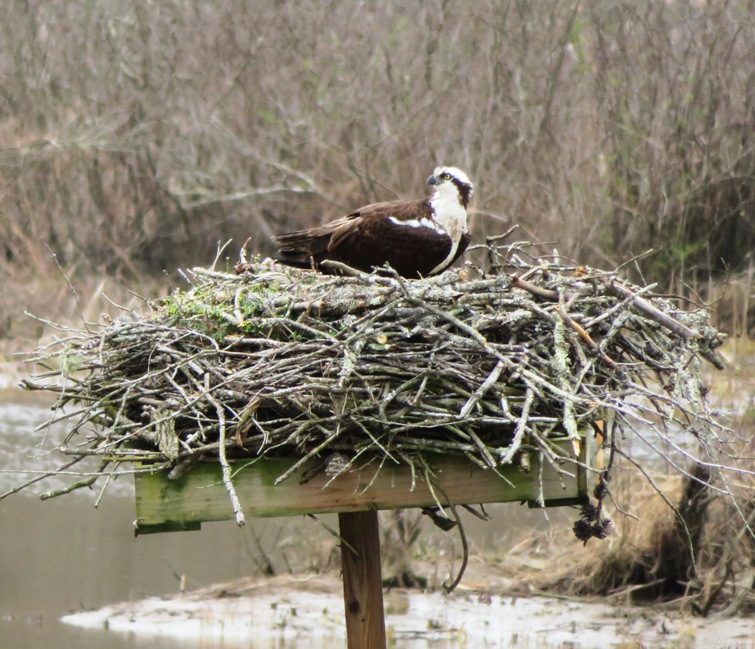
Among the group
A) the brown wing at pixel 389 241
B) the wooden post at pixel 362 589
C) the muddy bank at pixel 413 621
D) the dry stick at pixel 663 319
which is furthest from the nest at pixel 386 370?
the muddy bank at pixel 413 621

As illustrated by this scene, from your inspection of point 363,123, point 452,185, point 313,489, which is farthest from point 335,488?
point 363,123

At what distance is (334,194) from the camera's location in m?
11.2

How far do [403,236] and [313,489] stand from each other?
1.40m

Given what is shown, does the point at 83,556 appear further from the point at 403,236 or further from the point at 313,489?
the point at 313,489

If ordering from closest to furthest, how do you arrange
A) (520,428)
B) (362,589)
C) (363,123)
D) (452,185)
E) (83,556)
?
(520,428)
(362,589)
(452,185)
(83,556)
(363,123)

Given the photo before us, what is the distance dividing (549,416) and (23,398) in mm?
7482

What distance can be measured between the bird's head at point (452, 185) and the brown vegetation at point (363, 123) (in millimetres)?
4130

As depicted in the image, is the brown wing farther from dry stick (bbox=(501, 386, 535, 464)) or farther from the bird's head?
dry stick (bbox=(501, 386, 535, 464))

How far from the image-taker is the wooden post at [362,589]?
365 centimetres

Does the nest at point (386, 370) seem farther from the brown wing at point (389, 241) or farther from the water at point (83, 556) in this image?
the water at point (83, 556)

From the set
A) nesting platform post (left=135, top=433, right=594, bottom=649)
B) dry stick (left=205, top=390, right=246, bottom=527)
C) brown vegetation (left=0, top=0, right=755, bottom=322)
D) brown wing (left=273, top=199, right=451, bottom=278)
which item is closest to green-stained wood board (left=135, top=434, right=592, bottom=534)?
nesting platform post (left=135, top=433, right=594, bottom=649)

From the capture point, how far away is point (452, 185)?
4.66 metres

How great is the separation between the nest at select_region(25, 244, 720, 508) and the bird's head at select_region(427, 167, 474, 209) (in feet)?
3.56

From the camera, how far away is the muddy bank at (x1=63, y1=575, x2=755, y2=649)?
655cm
